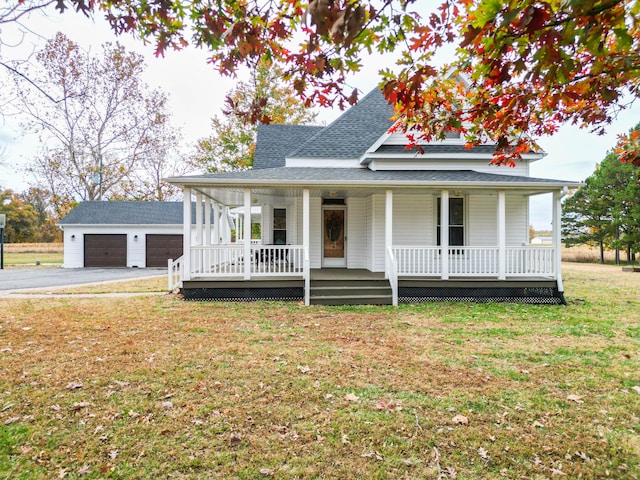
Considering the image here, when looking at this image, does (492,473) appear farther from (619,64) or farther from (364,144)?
(364,144)

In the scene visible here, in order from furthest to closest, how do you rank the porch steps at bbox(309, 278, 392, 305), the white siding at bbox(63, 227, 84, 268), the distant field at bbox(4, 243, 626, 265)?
1. the distant field at bbox(4, 243, 626, 265)
2. the white siding at bbox(63, 227, 84, 268)
3. the porch steps at bbox(309, 278, 392, 305)

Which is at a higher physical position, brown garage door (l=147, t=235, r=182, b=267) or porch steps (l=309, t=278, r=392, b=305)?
brown garage door (l=147, t=235, r=182, b=267)

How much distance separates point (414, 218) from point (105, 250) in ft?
65.6

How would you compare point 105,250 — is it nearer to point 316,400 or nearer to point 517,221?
point 517,221

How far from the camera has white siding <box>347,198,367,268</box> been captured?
41.1 feet

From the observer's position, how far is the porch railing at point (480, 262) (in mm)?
10562

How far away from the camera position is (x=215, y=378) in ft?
15.0

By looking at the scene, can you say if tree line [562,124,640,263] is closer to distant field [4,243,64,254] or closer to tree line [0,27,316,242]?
tree line [0,27,316,242]

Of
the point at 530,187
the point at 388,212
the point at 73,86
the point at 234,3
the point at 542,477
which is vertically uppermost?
the point at 73,86

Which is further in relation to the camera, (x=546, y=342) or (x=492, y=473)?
(x=546, y=342)

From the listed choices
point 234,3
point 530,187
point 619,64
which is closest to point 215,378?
point 234,3

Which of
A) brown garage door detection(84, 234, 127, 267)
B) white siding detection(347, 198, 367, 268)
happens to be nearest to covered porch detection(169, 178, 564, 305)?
white siding detection(347, 198, 367, 268)

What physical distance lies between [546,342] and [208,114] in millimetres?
29651

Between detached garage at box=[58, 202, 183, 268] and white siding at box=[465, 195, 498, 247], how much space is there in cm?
1756
